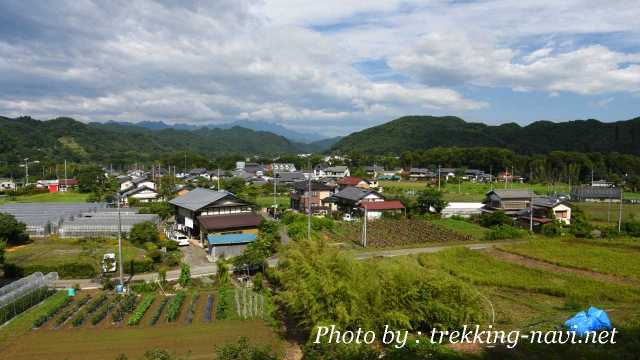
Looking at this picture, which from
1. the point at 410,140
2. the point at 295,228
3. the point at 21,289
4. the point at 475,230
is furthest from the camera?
the point at 410,140

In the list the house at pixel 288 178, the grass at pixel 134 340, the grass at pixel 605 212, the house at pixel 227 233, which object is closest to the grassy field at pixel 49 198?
the house at pixel 288 178

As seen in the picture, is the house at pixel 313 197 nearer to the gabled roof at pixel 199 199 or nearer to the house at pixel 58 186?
the gabled roof at pixel 199 199

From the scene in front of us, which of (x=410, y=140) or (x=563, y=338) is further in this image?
(x=410, y=140)

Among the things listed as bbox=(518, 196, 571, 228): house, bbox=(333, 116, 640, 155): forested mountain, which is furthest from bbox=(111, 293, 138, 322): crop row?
bbox=(333, 116, 640, 155): forested mountain

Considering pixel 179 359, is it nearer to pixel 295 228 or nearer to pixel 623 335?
pixel 623 335

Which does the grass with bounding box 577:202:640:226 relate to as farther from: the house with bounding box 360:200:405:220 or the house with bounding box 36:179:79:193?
the house with bounding box 36:179:79:193

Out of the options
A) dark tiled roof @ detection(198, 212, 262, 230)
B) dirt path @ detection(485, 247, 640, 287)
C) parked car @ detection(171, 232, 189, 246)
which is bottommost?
dirt path @ detection(485, 247, 640, 287)

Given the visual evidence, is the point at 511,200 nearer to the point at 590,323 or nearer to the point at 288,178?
the point at 590,323

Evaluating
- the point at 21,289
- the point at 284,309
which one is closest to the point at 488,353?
the point at 284,309
